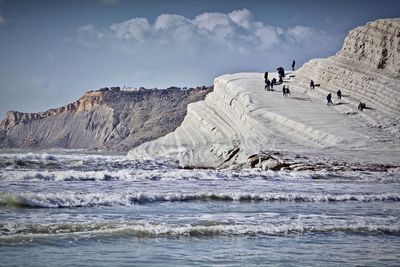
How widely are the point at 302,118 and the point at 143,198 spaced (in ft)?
67.3

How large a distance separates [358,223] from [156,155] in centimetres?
2901

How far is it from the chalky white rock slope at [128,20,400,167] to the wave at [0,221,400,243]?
17781 millimetres

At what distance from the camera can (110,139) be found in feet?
598

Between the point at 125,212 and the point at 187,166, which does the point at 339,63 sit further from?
the point at 125,212

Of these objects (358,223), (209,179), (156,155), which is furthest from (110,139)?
(358,223)

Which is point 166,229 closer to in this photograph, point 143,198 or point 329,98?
point 143,198

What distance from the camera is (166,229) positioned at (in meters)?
10.6

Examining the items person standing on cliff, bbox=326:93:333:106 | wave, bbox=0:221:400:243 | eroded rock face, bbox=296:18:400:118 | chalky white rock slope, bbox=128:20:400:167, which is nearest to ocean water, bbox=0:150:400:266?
wave, bbox=0:221:400:243

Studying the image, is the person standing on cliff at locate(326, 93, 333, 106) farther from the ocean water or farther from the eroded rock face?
the ocean water

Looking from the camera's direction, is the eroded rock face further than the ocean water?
Yes

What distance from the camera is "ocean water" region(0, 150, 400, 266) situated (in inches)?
336

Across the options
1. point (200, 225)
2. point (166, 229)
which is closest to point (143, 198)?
point (200, 225)

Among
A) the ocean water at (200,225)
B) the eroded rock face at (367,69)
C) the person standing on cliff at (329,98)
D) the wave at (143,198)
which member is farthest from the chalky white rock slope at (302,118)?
the wave at (143,198)

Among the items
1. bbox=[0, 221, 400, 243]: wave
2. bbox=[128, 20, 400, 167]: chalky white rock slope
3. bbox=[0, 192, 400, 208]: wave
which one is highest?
bbox=[128, 20, 400, 167]: chalky white rock slope
